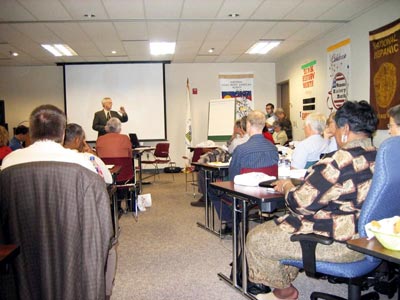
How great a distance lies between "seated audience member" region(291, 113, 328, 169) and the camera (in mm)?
3396

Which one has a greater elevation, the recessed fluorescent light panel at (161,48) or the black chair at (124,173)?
the recessed fluorescent light panel at (161,48)

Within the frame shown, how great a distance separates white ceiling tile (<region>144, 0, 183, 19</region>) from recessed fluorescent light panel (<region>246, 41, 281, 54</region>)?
8.67ft

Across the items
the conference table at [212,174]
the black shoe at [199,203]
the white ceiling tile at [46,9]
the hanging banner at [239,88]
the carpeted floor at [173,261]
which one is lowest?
the carpeted floor at [173,261]

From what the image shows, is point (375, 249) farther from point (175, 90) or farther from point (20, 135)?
point (175, 90)

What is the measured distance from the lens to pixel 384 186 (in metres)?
1.47

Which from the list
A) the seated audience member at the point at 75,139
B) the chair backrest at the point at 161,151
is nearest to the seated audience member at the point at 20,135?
the chair backrest at the point at 161,151

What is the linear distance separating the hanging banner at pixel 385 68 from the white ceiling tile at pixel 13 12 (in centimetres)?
515

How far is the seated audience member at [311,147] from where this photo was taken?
134 inches

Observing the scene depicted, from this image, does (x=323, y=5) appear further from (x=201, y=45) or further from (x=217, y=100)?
(x=217, y=100)

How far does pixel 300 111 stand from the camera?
8.30m

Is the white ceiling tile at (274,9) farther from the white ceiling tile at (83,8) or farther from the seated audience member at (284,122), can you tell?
the seated audience member at (284,122)

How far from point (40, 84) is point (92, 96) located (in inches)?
55.2

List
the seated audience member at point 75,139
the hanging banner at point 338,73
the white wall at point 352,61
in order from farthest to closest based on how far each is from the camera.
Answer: the hanging banner at point 338,73 < the white wall at point 352,61 < the seated audience member at point 75,139

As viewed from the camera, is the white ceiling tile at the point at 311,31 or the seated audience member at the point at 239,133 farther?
the white ceiling tile at the point at 311,31
